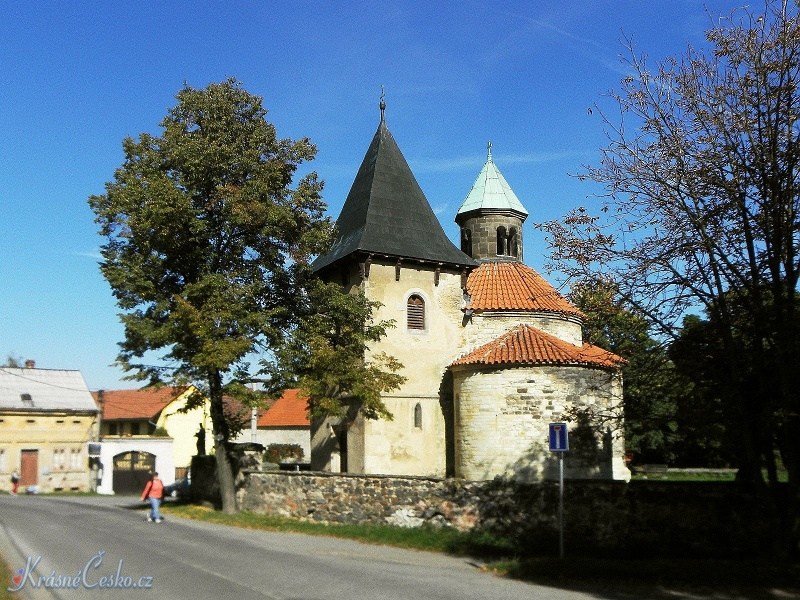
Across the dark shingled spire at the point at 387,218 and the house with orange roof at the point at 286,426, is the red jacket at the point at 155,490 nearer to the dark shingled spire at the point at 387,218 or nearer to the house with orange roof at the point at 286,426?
the dark shingled spire at the point at 387,218

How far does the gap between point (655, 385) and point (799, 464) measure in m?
2.55

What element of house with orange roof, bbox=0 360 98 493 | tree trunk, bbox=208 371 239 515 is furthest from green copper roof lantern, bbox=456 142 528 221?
house with orange roof, bbox=0 360 98 493

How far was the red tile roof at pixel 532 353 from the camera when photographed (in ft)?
67.6

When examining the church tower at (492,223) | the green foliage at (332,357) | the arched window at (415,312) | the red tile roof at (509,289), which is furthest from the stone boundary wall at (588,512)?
the church tower at (492,223)

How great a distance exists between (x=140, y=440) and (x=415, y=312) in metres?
20.7

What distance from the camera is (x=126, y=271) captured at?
64.1ft

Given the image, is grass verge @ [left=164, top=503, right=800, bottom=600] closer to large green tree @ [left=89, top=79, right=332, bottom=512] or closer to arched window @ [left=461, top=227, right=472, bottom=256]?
large green tree @ [left=89, top=79, right=332, bottom=512]

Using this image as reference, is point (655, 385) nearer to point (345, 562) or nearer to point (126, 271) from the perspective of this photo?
point (345, 562)

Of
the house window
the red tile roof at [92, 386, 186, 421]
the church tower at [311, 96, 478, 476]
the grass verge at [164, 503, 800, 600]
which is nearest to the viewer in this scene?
the grass verge at [164, 503, 800, 600]

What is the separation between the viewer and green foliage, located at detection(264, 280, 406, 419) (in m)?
18.4

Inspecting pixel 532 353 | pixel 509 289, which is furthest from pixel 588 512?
pixel 509 289

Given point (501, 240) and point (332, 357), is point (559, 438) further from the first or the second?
point (501, 240)

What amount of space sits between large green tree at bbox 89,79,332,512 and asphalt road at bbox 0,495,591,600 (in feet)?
14.9

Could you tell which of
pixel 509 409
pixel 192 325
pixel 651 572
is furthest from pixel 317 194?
pixel 651 572
